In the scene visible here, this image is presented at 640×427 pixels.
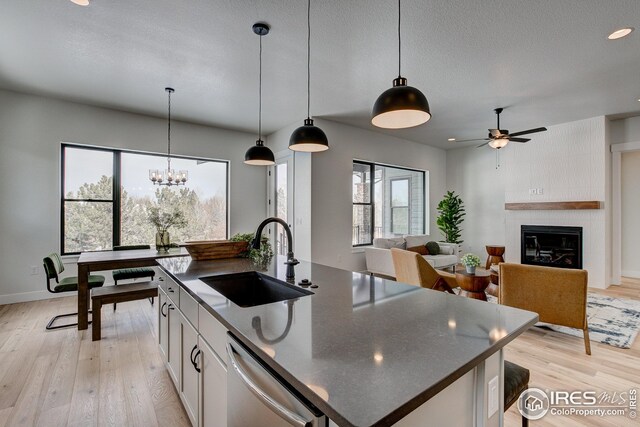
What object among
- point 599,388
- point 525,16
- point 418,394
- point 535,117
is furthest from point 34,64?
point 535,117

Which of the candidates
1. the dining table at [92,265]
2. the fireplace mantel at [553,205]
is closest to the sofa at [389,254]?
the fireplace mantel at [553,205]

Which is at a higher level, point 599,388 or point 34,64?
point 34,64

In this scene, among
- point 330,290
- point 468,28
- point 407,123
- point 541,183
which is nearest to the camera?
point 330,290

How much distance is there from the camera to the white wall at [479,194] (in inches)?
271

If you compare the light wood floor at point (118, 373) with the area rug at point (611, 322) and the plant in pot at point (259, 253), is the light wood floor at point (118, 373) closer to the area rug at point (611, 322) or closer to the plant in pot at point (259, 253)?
the area rug at point (611, 322)

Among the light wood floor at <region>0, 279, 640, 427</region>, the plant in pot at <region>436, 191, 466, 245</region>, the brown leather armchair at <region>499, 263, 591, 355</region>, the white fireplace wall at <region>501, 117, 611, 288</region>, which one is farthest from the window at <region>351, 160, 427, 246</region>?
the light wood floor at <region>0, 279, 640, 427</region>

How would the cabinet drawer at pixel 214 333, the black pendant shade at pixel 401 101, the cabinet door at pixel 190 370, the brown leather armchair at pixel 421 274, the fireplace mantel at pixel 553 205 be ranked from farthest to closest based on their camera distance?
the fireplace mantel at pixel 553 205
the brown leather armchair at pixel 421 274
the cabinet door at pixel 190 370
the black pendant shade at pixel 401 101
the cabinet drawer at pixel 214 333

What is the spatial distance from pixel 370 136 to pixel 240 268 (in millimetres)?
4710

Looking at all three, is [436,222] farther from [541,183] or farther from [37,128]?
[37,128]

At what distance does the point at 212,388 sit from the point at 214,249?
131 cm

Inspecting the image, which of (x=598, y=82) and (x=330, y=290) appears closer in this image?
(x=330, y=290)

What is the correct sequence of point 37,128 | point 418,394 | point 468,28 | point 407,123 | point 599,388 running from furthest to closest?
point 37,128 < point 468,28 < point 599,388 < point 407,123 < point 418,394

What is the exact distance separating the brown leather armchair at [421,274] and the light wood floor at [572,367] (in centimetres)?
89

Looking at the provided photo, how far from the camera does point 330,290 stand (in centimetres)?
155
